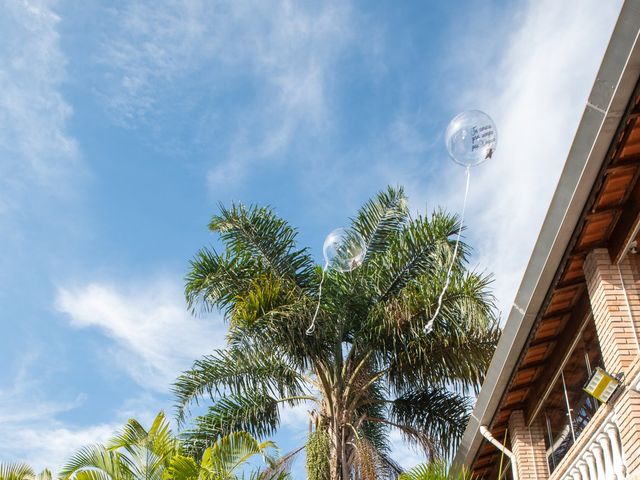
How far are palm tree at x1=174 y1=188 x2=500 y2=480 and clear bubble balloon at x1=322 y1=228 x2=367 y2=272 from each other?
7.03ft

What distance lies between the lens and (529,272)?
7.50 meters

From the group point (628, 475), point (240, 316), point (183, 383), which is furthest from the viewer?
point (183, 383)

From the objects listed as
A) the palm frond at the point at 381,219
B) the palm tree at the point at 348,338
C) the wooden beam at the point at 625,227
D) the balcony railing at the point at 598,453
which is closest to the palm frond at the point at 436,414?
the palm tree at the point at 348,338

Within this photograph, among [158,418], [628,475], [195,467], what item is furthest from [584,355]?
[158,418]

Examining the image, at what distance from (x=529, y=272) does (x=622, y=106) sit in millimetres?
2157

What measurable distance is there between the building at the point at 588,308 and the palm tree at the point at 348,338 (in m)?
3.61

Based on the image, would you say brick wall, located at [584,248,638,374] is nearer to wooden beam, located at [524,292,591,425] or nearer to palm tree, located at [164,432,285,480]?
wooden beam, located at [524,292,591,425]

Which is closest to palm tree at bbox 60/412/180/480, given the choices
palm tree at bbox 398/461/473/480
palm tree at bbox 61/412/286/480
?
palm tree at bbox 61/412/286/480

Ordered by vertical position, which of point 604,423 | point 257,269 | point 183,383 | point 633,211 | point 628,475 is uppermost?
point 257,269

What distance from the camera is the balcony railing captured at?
7.05 m

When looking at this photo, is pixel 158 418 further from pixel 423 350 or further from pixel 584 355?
pixel 584 355

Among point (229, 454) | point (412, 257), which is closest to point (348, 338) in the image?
point (412, 257)

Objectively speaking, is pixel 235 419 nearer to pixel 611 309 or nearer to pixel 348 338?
pixel 348 338

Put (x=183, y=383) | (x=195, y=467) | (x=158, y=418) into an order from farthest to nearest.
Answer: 1. (x=183, y=383)
2. (x=158, y=418)
3. (x=195, y=467)
